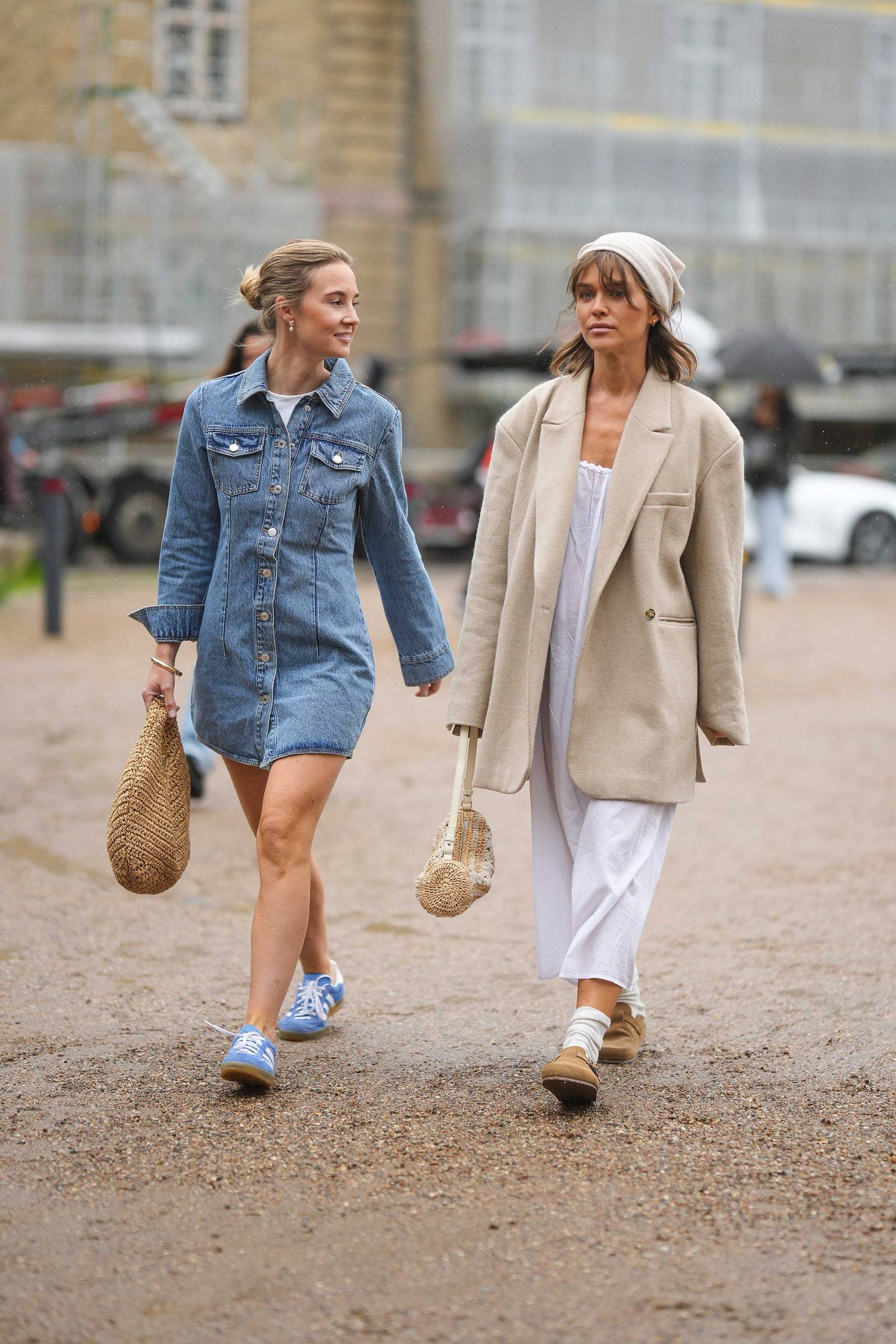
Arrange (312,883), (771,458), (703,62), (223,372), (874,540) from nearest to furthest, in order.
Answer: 1. (312,883)
2. (223,372)
3. (771,458)
4. (874,540)
5. (703,62)

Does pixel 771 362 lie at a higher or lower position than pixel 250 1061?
higher

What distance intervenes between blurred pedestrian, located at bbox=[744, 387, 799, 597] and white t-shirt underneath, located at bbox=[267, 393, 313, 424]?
1145cm

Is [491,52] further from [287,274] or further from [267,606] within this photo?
[267,606]

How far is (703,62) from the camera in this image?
2712 cm

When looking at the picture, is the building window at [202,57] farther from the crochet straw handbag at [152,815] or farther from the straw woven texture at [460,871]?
the straw woven texture at [460,871]

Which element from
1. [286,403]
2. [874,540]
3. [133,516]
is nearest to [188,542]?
[286,403]

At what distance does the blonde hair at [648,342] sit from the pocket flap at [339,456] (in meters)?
0.50

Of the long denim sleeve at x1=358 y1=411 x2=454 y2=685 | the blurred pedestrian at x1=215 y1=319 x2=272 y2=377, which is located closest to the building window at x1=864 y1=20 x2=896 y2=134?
the blurred pedestrian at x1=215 y1=319 x2=272 y2=377

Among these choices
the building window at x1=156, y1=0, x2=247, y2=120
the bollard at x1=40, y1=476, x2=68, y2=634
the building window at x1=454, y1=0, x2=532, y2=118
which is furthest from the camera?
the building window at x1=156, y1=0, x2=247, y2=120

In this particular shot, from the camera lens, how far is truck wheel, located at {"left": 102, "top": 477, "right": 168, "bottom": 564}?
59.4ft

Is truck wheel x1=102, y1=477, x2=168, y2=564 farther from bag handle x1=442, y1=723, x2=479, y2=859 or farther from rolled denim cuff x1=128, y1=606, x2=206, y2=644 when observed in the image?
bag handle x1=442, y1=723, x2=479, y2=859

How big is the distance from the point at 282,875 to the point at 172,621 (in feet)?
2.19

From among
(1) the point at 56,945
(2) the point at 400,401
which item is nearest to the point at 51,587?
(1) the point at 56,945

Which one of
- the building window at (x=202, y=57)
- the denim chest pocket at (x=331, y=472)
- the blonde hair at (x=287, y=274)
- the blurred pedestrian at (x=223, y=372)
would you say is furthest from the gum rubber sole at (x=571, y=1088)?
the building window at (x=202, y=57)
